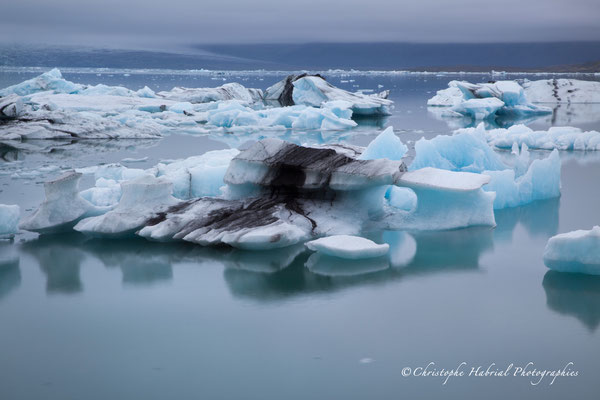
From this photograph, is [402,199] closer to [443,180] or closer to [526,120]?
[443,180]

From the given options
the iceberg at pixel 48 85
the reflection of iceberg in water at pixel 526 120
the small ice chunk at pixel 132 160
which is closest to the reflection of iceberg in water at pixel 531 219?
the small ice chunk at pixel 132 160

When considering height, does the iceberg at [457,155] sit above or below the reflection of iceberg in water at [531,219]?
above

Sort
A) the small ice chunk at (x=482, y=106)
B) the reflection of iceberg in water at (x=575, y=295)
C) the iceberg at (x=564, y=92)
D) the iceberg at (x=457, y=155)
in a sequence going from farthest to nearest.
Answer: the iceberg at (x=564, y=92) < the small ice chunk at (x=482, y=106) < the iceberg at (x=457, y=155) < the reflection of iceberg in water at (x=575, y=295)

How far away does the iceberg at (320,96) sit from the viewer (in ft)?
52.3

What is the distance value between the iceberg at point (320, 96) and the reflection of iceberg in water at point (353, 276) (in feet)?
36.6

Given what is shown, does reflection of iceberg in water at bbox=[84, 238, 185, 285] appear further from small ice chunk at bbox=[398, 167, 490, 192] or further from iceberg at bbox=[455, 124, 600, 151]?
iceberg at bbox=[455, 124, 600, 151]

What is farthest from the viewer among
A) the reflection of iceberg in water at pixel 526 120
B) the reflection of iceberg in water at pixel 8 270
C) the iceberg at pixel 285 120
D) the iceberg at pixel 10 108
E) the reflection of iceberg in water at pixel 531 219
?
the reflection of iceberg in water at pixel 526 120

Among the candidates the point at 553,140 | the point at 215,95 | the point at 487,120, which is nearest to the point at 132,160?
the point at 553,140

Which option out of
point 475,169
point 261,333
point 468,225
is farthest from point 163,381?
point 475,169

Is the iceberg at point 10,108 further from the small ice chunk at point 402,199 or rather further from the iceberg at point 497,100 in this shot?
the iceberg at point 497,100

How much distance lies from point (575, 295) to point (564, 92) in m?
21.2

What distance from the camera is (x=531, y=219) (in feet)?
16.7

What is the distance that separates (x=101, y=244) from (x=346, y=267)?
179 centimetres

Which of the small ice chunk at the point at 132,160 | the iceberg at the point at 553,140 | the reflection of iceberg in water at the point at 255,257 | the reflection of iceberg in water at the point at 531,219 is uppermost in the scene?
the iceberg at the point at 553,140
